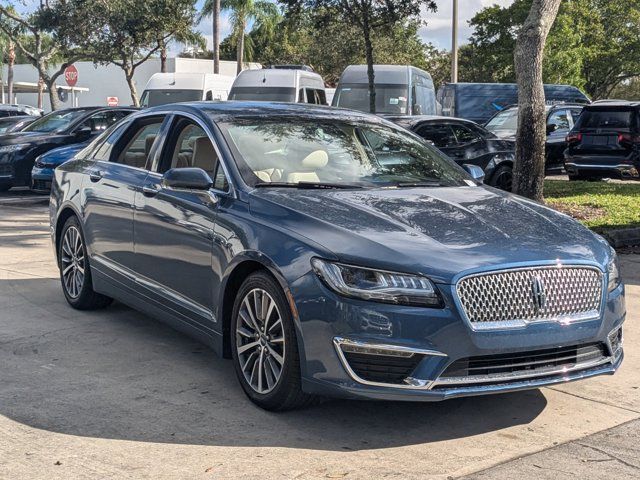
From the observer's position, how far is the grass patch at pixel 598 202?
11.7 m

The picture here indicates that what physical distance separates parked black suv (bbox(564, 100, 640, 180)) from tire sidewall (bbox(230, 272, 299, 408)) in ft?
44.3

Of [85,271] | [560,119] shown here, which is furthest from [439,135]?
[560,119]

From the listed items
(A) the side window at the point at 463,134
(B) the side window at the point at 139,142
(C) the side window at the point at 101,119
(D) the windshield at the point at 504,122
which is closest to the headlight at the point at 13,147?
(C) the side window at the point at 101,119

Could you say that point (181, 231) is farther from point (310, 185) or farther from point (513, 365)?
A: point (513, 365)

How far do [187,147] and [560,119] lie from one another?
16521mm

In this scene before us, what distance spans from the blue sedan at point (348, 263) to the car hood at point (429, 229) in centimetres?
1

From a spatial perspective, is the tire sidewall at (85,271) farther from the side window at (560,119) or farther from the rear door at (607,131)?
the side window at (560,119)

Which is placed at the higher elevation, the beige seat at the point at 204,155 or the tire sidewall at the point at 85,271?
the beige seat at the point at 204,155

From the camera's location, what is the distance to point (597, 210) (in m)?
12.8

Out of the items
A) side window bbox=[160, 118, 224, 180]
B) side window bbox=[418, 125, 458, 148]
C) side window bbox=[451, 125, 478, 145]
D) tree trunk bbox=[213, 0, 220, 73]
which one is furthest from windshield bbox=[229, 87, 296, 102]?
side window bbox=[160, 118, 224, 180]

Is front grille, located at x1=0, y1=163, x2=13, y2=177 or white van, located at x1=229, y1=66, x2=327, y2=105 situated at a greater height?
white van, located at x1=229, y1=66, x2=327, y2=105

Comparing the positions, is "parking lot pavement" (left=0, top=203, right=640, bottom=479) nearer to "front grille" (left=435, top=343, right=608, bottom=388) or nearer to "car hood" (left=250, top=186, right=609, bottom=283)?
"front grille" (left=435, top=343, right=608, bottom=388)

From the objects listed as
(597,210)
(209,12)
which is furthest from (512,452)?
(209,12)

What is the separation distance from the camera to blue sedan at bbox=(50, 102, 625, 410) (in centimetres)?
439
